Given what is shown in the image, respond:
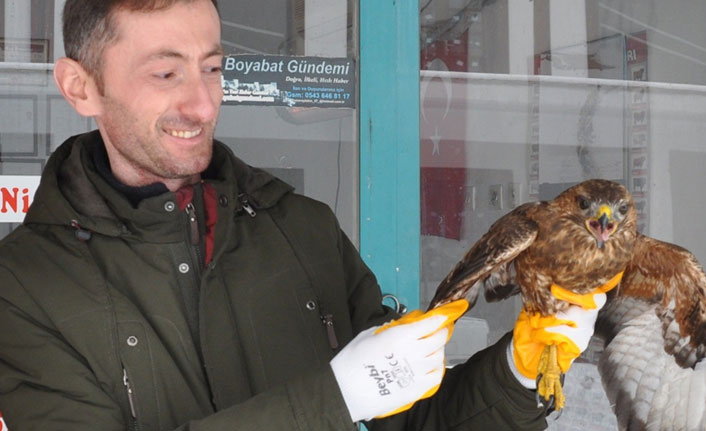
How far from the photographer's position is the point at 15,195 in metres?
2.73

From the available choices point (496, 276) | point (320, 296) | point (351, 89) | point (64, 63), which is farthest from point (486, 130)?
point (64, 63)

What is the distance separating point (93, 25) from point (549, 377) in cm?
119

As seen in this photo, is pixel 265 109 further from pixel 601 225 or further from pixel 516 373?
pixel 516 373

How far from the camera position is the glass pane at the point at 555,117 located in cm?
303

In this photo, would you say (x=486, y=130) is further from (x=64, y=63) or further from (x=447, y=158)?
(x=64, y=63)

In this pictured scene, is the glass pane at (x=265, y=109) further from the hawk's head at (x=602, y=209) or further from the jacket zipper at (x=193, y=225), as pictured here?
the jacket zipper at (x=193, y=225)

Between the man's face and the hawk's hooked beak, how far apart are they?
2.94 feet

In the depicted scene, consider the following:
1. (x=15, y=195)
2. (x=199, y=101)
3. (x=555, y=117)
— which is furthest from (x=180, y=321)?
(x=555, y=117)

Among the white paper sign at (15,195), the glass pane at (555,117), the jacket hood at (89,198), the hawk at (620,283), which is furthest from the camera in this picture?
the glass pane at (555,117)

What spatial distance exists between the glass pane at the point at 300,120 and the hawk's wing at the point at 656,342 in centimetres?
99

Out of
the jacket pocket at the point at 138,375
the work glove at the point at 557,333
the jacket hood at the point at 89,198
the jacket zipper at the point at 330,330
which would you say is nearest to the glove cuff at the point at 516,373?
the work glove at the point at 557,333

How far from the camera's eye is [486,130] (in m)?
3.09

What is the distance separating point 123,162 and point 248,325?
0.43m

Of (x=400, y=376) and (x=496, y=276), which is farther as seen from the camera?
(x=496, y=276)
